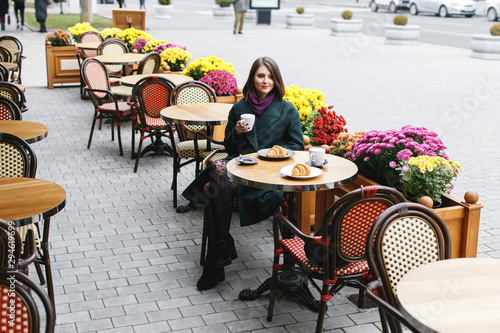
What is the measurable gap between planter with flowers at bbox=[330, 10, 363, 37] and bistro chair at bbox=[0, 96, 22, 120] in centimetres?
2017

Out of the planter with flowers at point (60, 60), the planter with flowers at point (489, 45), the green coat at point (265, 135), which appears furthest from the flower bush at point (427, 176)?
the planter with flowers at point (489, 45)

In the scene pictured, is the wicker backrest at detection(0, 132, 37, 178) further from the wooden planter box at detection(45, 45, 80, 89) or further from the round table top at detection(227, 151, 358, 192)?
the wooden planter box at detection(45, 45, 80, 89)

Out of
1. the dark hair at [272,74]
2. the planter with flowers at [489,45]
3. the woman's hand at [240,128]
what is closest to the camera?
the woman's hand at [240,128]

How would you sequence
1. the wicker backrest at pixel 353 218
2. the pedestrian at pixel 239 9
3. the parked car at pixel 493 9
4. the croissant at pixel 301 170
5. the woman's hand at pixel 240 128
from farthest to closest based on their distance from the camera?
the parked car at pixel 493 9
the pedestrian at pixel 239 9
the woman's hand at pixel 240 128
the croissant at pixel 301 170
the wicker backrest at pixel 353 218

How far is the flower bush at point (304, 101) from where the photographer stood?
243 inches

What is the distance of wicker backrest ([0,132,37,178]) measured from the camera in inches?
173

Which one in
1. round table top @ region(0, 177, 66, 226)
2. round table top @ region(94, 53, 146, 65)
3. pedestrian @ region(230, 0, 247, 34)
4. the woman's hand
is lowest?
round table top @ region(0, 177, 66, 226)

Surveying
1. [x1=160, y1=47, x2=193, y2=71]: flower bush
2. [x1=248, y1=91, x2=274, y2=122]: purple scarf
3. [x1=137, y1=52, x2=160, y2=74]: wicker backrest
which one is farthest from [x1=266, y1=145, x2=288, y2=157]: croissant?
[x1=160, y1=47, x2=193, y2=71]: flower bush

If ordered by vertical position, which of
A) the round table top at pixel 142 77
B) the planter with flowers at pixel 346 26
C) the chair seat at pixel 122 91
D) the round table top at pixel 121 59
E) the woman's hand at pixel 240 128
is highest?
the planter with flowers at pixel 346 26

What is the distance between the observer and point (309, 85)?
13711 millimetres

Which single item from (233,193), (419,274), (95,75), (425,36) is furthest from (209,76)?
(425,36)

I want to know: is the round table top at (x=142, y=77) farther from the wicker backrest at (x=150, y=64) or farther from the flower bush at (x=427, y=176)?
the flower bush at (x=427, y=176)

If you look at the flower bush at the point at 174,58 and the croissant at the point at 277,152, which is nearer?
the croissant at the point at 277,152

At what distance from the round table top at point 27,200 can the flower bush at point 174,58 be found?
6107 mm
